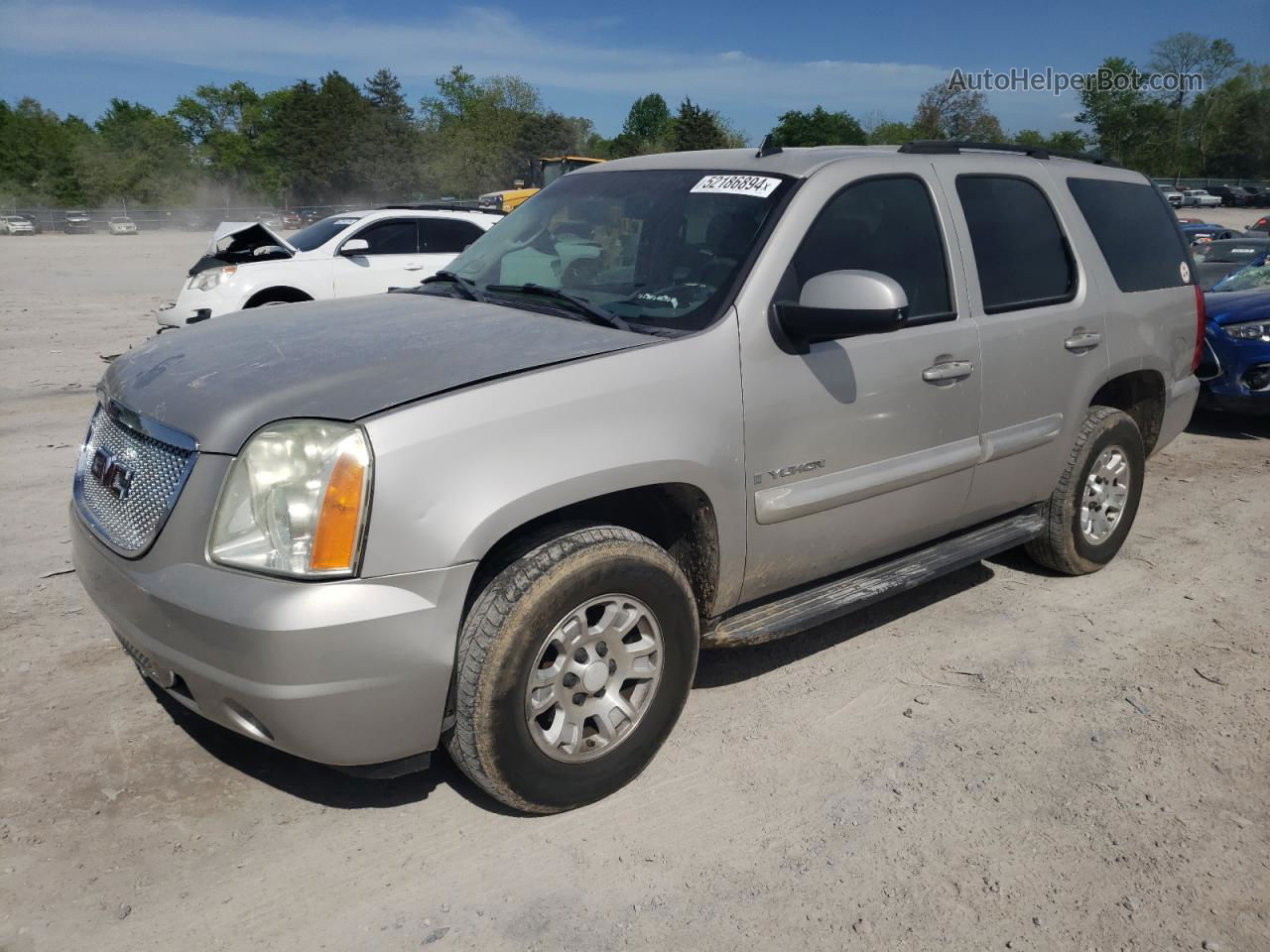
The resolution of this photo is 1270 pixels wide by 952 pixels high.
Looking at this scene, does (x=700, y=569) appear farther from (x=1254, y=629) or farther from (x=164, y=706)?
(x=1254, y=629)

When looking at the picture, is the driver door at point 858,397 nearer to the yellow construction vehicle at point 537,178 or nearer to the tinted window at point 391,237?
the tinted window at point 391,237

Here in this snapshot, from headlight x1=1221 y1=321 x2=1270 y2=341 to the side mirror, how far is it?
609 cm

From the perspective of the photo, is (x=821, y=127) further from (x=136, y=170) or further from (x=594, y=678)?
(x=136, y=170)

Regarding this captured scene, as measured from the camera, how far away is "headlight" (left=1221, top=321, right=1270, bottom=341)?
7836 millimetres

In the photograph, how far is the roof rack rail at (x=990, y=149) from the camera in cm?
405

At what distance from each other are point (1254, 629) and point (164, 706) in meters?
4.45

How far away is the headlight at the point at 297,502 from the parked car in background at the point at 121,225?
56573mm

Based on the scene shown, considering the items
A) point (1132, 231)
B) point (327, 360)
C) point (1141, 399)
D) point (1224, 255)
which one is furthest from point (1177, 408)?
point (1224, 255)

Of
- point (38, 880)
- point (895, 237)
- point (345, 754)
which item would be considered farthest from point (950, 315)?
point (38, 880)

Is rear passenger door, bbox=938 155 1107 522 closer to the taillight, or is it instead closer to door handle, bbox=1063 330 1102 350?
door handle, bbox=1063 330 1102 350

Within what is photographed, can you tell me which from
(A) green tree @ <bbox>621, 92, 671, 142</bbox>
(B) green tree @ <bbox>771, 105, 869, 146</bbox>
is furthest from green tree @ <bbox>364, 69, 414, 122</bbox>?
(B) green tree @ <bbox>771, 105, 869, 146</bbox>

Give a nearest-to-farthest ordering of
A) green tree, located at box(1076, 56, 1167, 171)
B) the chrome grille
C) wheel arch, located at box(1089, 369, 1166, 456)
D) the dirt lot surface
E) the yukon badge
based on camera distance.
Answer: the dirt lot surface
the chrome grille
the yukon badge
wheel arch, located at box(1089, 369, 1166, 456)
green tree, located at box(1076, 56, 1167, 171)

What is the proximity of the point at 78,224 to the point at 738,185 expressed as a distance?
57.6 metres

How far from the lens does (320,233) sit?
11234 millimetres
